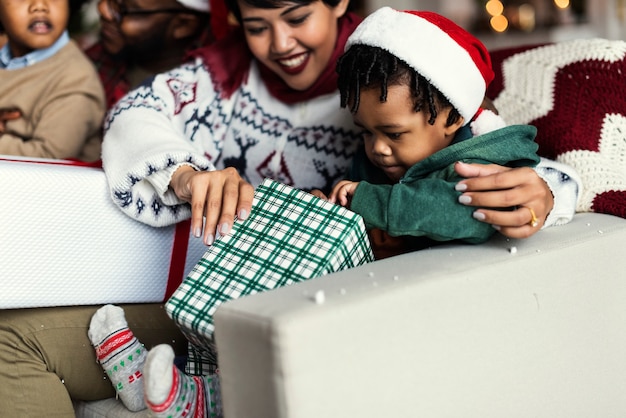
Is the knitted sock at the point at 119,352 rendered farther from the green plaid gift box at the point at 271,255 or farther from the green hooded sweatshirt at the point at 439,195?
the green hooded sweatshirt at the point at 439,195

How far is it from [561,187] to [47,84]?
106 cm

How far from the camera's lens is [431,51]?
3.40ft

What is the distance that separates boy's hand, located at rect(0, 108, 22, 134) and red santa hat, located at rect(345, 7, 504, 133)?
80cm

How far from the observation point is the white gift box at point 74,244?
1.02 meters

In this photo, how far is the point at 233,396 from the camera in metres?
0.76

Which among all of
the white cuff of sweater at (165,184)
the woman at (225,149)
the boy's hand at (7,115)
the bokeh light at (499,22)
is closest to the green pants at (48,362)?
the woman at (225,149)

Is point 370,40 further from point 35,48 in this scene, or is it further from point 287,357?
point 35,48

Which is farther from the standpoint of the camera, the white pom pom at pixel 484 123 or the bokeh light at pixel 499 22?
the bokeh light at pixel 499 22

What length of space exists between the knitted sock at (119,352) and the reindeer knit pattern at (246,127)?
0.89 feet

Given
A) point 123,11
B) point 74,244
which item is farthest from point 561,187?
point 123,11

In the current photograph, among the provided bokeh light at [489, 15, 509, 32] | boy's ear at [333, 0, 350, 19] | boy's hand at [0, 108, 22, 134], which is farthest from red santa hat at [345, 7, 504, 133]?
bokeh light at [489, 15, 509, 32]

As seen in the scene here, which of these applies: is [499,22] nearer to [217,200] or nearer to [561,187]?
[561,187]

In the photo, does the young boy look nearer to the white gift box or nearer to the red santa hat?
the white gift box

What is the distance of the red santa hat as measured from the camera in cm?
103
